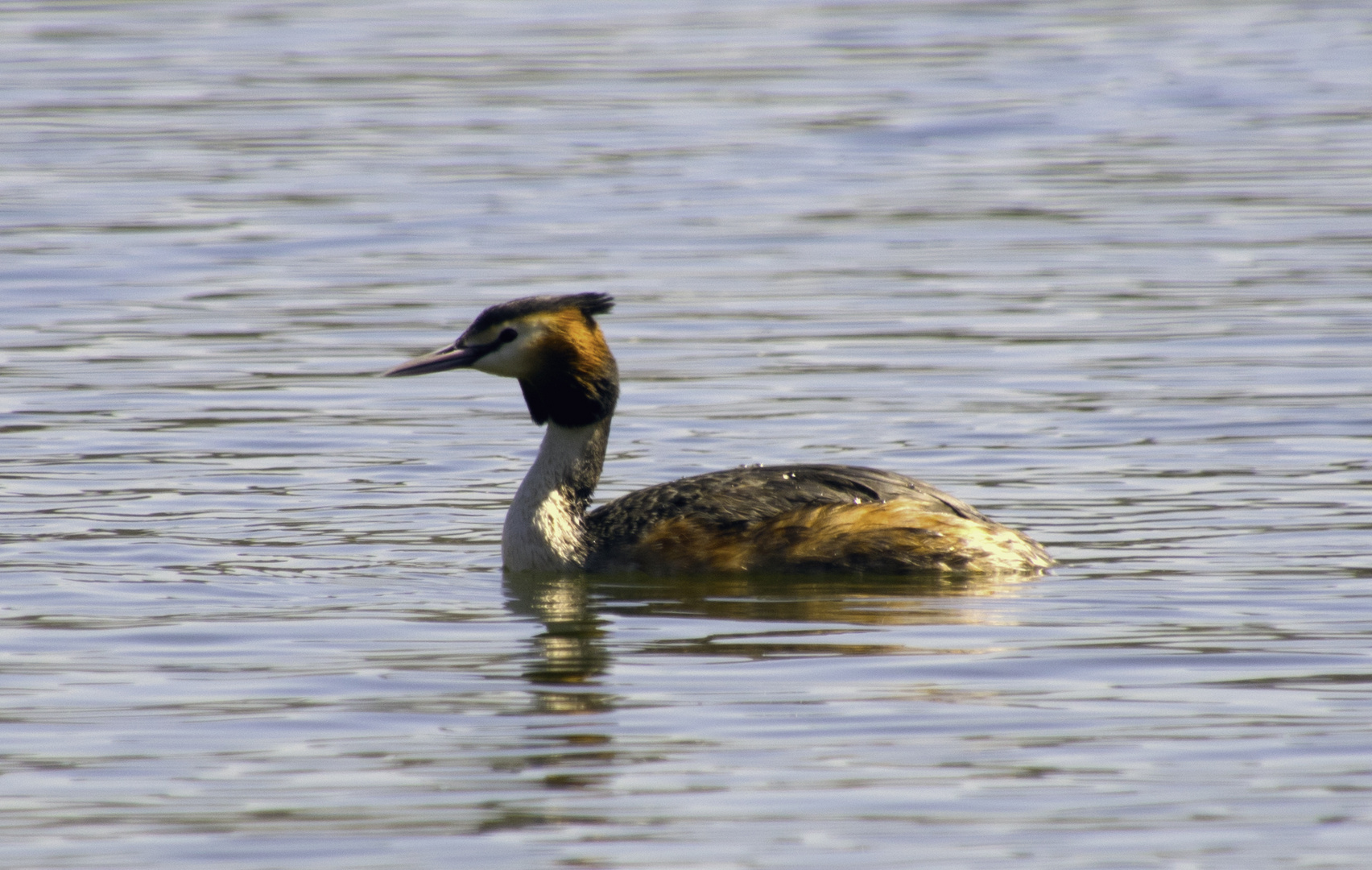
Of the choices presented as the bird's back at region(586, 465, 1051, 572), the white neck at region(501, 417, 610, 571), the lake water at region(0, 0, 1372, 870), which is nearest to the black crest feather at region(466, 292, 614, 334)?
the white neck at region(501, 417, 610, 571)

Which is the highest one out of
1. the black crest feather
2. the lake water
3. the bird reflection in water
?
the black crest feather

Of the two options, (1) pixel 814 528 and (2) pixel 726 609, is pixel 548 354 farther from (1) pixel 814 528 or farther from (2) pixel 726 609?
(2) pixel 726 609

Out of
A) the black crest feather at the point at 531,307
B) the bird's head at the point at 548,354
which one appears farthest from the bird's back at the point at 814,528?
the black crest feather at the point at 531,307

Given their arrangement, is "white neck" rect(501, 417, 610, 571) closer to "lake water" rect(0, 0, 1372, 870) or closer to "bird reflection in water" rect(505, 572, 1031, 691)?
"bird reflection in water" rect(505, 572, 1031, 691)

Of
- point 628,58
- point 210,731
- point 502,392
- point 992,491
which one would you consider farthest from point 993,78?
point 210,731

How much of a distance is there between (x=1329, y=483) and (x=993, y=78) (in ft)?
55.3

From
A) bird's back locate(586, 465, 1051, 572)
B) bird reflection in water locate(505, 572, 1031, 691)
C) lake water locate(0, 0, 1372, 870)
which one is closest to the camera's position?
lake water locate(0, 0, 1372, 870)

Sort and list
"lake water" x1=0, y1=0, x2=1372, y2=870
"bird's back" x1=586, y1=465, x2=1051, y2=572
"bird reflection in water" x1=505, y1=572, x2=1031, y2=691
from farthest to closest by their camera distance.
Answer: "bird's back" x1=586, y1=465, x2=1051, y2=572 < "bird reflection in water" x1=505, y1=572, x2=1031, y2=691 < "lake water" x1=0, y1=0, x2=1372, y2=870

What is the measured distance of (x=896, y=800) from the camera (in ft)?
21.5

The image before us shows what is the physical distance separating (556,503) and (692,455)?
2.02 metres

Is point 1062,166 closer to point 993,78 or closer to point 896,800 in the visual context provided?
point 993,78

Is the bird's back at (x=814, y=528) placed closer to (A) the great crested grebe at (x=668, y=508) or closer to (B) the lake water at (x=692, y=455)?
(A) the great crested grebe at (x=668, y=508)

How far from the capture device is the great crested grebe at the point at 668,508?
9.80 m

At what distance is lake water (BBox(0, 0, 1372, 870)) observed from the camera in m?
6.66
